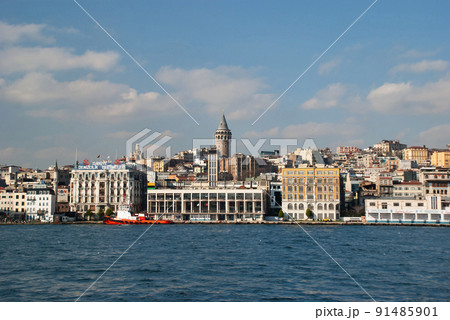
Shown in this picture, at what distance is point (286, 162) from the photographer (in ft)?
349

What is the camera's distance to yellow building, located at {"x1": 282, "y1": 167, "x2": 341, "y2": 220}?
60000 mm

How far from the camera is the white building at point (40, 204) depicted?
66.9 meters

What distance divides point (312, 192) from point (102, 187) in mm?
26890

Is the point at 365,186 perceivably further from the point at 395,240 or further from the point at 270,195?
the point at 395,240

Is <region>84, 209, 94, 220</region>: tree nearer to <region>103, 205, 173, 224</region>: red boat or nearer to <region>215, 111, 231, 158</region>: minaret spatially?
<region>103, 205, 173, 224</region>: red boat

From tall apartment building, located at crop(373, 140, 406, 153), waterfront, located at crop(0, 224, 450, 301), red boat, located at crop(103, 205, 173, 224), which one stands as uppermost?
tall apartment building, located at crop(373, 140, 406, 153)

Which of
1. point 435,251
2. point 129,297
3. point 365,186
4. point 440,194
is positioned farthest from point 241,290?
point 365,186

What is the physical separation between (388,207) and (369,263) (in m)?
35.6

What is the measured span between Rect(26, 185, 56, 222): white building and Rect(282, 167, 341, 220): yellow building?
29.6 m

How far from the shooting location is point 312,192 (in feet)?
198

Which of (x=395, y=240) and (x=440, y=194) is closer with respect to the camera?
(x=395, y=240)

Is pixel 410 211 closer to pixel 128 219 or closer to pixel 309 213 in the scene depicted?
pixel 309 213

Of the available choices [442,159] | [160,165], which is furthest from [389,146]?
[160,165]

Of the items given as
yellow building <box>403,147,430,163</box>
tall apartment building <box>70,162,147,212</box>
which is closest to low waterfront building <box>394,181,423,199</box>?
tall apartment building <box>70,162,147,212</box>
